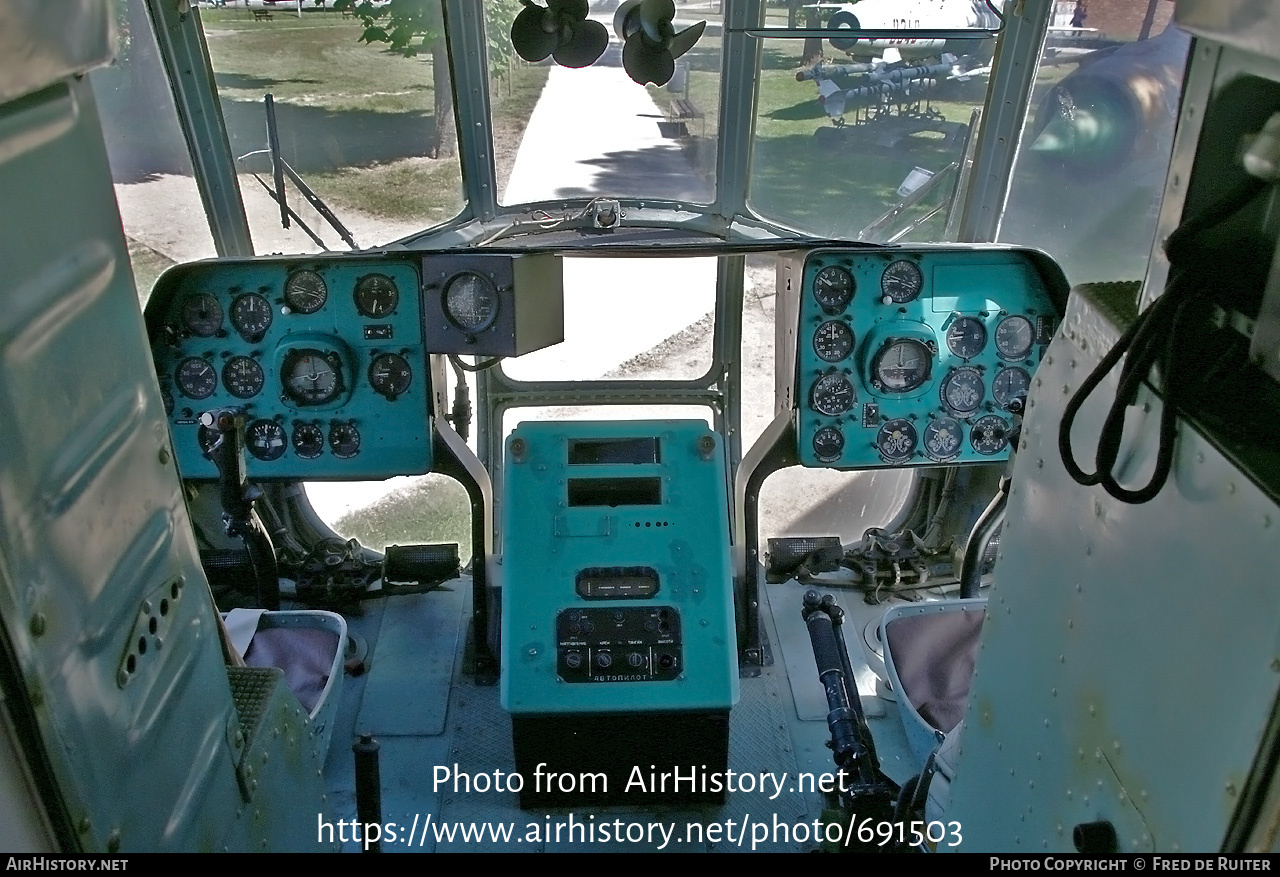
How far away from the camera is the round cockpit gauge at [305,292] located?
3.99 metres

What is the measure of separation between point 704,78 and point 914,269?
1.12m

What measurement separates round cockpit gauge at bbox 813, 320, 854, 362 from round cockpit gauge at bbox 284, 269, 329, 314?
6.43 feet

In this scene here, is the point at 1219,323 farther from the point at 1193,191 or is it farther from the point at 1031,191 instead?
the point at 1031,191

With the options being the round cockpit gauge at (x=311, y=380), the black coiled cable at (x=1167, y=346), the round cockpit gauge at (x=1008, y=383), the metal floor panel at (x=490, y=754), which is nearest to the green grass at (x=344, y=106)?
the round cockpit gauge at (x=311, y=380)

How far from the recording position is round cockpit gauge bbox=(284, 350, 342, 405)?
4.04 m

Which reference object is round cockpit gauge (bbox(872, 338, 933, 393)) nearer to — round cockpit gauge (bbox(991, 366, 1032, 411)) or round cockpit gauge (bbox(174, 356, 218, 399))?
round cockpit gauge (bbox(991, 366, 1032, 411))

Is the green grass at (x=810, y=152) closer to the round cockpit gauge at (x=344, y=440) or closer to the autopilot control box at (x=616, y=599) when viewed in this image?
the autopilot control box at (x=616, y=599)

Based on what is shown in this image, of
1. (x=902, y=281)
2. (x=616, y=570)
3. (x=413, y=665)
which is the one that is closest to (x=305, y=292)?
(x=413, y=665)

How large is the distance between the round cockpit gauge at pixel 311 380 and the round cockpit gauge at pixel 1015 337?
2.66 m

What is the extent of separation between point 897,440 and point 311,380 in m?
2.39

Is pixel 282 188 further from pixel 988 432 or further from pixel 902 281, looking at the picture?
pixel 988 432

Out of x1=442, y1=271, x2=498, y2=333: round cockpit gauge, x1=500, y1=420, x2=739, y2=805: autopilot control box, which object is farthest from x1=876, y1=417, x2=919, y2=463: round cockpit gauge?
x1=442, y1=271, x2=498, y2=333: round cockpit gauge

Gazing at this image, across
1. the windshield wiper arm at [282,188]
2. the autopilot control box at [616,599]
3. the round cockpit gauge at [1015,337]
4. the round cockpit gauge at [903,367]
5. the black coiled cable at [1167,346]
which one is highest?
the black coiled cable at [1167,346]

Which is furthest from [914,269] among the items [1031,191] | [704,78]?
[704,78]
